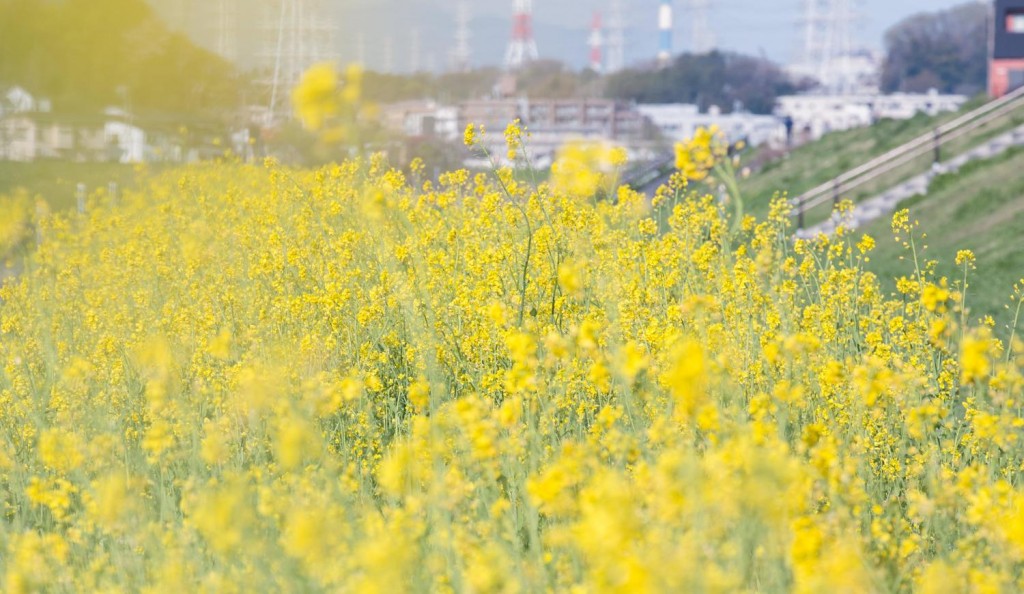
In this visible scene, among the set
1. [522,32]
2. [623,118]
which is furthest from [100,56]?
[522,32]

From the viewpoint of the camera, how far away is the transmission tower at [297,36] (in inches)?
983

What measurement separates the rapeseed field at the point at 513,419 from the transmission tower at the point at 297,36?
18317mm

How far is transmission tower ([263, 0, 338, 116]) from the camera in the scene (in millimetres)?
24969

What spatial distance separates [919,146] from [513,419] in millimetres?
16793

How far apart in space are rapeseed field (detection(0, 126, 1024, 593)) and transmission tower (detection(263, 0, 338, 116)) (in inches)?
721

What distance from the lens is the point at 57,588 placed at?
3133mm

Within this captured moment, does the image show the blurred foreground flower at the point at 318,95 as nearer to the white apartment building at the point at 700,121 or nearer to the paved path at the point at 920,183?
the paved path at the point at 920,183

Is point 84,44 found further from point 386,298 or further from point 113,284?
point 386,298

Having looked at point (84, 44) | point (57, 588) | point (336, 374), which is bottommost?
point (57, 588)

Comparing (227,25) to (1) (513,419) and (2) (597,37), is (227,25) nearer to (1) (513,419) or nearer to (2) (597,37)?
(1) (513,419)

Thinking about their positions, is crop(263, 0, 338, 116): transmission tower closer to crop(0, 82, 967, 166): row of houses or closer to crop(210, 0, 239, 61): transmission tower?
crop(210, 0, 239, 61): transmission tower

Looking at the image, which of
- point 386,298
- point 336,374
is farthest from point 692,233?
point 336,374

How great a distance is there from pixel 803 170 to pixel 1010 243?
1435cm

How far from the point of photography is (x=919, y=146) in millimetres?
18109
